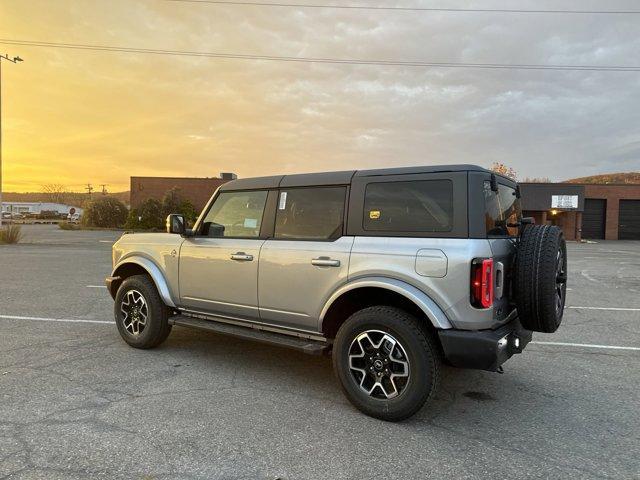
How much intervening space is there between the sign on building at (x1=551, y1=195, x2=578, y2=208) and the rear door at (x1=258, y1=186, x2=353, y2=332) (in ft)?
136

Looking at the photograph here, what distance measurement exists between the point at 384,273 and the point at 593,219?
48.0 metres

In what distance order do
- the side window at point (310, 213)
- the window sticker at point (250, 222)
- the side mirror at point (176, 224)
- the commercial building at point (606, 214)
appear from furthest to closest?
the commercial building at point (606, 214) < the side mirror at point (176, 224) < the window sticker at point (250, 222) < the side window at point (310, 213)

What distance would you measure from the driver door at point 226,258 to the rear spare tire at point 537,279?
2345mm

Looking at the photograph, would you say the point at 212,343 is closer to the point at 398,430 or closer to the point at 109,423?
the point at 109,423

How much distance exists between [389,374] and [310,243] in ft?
4.35

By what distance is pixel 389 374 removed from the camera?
3.50 metres

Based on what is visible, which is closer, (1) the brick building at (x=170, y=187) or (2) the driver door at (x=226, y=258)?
(2) the driver door at (x=226, y=258)

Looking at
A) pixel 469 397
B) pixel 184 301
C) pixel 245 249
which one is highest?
pixel 245 249

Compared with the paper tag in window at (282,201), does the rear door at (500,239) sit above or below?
below

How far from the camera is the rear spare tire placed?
3.42 metres

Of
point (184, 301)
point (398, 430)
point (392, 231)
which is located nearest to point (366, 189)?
point (392, 231)

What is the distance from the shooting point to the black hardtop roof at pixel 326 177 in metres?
3.56

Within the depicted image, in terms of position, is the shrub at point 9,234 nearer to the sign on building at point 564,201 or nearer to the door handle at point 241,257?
the door handle at point 241,257

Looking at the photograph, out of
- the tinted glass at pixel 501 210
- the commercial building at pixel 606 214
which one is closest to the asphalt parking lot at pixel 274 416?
the tinted glass at pixel 501 210
